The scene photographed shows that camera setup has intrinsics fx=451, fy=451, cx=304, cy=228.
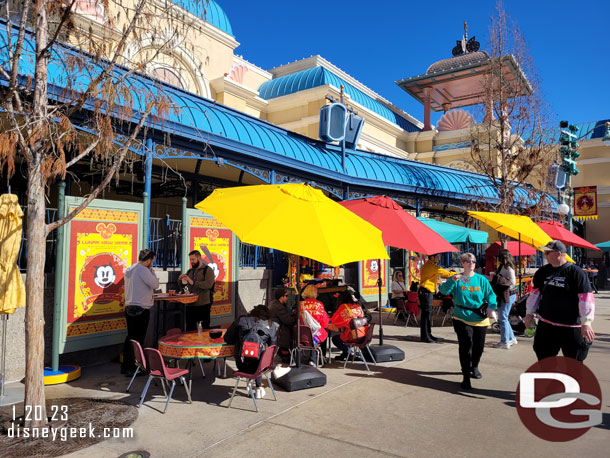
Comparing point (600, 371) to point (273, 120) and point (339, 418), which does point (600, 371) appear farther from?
point (273, 120)

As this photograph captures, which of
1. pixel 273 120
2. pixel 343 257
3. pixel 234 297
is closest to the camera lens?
pixel 343 257

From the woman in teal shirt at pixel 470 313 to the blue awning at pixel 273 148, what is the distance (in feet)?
13.5

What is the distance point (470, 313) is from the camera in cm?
613

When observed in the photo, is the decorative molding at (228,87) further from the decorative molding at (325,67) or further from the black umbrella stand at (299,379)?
the black umbrella stand at (299,379)

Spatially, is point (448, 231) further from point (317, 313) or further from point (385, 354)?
point (317, 313)

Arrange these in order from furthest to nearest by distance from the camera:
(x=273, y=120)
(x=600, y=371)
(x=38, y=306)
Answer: (x=273, y=120), (x=600, y=371), (x=38, y=306)

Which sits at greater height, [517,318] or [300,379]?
[517,318]

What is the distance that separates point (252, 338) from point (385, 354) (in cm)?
318

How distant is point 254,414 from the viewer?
16.5 feet

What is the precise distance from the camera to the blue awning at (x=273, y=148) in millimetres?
7688

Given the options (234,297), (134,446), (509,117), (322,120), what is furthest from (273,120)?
(134,446)

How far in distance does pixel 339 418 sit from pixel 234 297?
450 centimetres

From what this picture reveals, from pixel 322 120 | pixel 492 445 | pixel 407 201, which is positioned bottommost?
pixel 492 445

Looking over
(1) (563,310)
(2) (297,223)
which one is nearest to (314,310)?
(2) (297,223)
